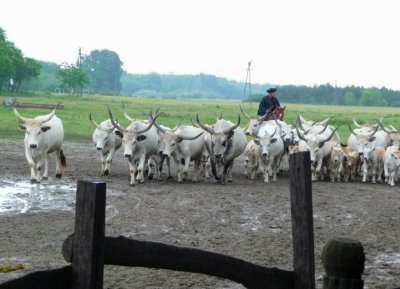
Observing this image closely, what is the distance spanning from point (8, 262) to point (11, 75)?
7534cm

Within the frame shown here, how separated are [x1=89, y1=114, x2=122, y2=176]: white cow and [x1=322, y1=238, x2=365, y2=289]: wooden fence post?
1508cm

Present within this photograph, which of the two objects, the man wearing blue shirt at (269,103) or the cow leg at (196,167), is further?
the man wearing blue shirt at (269,103)

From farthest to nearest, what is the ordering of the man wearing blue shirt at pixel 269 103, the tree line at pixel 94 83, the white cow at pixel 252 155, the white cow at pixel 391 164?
the tree line at pixel 94 83, the man wearing blue shirt at pixel 269 103, the white cow at pixel 252 155, the white cow at pixel 391 164

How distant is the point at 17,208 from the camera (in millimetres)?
13250

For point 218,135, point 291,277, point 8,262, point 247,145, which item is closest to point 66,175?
point 218,135

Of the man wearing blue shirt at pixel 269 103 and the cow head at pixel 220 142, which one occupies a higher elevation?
the man wearing blue shirt at pixel 269 103

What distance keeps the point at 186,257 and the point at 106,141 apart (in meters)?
15.2

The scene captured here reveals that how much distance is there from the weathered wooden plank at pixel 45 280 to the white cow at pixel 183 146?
1488 cm

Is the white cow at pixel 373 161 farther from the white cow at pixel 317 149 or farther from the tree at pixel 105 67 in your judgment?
the tree at pixel 105 67

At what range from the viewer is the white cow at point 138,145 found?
17.5 metres

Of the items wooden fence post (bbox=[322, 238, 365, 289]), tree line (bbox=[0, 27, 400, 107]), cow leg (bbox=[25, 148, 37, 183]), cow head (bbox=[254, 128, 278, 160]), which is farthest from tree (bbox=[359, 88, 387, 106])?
wooden fence post (bbox=[322, 238, 365, 289])

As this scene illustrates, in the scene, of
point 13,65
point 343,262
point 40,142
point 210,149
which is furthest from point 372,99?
point 343,262

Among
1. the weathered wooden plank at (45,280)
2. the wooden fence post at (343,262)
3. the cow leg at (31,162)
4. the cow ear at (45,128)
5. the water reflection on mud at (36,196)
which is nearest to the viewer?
the weathered wooden plank at (45,280)

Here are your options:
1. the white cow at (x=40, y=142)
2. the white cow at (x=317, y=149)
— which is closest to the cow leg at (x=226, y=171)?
the white cow at (x=317, y=149)
